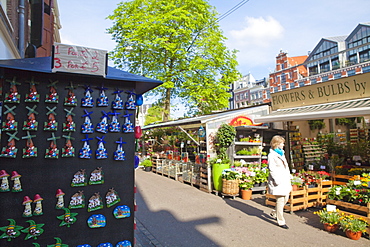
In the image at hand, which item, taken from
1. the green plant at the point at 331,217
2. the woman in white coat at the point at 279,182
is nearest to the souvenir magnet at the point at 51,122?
the woman in white coat at the point at 279,182

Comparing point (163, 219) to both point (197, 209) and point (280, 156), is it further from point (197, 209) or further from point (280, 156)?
point (280, 156)

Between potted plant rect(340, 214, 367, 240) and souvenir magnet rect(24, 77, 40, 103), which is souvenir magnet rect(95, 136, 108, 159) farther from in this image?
potted plant rect(340, 214, 367, 240)

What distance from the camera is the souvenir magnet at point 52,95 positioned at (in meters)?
2.88

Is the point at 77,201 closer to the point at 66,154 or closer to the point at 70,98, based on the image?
the point at 66,154

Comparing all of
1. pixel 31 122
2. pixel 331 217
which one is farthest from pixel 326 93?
pixel 31 122

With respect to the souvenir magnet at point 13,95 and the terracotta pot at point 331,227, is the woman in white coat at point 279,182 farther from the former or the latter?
the souvenir magnet at point 13,95

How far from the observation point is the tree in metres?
15.1

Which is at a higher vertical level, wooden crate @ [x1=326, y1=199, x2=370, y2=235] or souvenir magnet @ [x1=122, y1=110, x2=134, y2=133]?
souvenir magnet @ [x1=122, y1=110, x2=134, y2=133]

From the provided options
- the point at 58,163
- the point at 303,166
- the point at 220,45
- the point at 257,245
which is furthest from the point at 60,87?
the point at 220,45

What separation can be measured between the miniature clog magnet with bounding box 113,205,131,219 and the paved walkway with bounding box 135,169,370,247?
1.58 metres

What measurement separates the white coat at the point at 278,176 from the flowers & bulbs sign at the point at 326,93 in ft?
12.8

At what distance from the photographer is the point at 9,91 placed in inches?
107

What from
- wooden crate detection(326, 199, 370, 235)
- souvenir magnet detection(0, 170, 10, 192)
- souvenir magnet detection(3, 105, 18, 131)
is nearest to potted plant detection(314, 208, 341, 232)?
wooden crate detection(326, 199, 370, 235)

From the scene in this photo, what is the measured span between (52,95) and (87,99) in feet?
1.20
